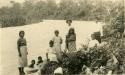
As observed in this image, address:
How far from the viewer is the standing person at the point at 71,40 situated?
10.6 metres

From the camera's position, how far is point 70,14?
1064 centimetres

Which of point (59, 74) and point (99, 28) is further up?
point (99, 28)

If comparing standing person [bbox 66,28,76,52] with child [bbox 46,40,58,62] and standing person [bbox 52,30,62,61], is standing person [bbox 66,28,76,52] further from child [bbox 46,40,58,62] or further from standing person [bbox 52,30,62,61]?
child [bbox 46,40,58,62]

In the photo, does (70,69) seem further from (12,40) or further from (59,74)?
(12,40)

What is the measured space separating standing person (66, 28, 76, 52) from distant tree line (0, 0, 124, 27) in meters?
0.23

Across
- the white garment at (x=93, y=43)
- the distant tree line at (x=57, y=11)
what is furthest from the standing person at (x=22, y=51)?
the white garment at (x=93, y=43)

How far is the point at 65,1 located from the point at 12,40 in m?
1.11

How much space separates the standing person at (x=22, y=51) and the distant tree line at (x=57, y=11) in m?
0.24

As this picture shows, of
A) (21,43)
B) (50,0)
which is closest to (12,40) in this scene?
(21,43)

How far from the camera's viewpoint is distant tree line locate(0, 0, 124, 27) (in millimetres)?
10490

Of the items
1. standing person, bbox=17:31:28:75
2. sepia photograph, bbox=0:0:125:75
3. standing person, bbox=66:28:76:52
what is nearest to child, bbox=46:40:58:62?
sepia photograph, bbox=0:0:125:75

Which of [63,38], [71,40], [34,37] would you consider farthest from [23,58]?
[71,40]

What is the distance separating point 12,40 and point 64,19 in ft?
3.15

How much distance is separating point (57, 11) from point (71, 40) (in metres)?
0.53
